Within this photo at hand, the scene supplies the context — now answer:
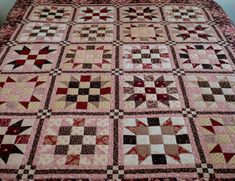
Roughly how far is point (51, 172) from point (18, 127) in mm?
329

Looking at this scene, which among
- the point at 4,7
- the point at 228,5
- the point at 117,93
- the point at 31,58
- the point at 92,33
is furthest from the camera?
the point at 228,5

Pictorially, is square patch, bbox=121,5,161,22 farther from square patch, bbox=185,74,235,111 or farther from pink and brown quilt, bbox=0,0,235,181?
square patch, bbox=185,74,235,111

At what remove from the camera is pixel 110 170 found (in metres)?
1.31

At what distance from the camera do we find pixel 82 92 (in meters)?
1.73

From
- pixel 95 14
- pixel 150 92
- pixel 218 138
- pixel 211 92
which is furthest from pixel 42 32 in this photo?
pixel 218 138

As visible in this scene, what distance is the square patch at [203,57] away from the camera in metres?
1.92

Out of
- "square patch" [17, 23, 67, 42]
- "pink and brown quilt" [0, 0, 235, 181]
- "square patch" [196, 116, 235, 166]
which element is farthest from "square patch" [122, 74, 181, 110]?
"square patch" [17, 23, 67, 42]

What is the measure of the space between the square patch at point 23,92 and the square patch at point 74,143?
0.56 feet

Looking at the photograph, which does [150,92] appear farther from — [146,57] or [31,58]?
Result: [31,58]

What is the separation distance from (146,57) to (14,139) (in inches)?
37.1

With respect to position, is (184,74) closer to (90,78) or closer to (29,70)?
(90,78)

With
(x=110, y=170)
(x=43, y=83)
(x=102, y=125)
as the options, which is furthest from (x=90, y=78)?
(x=110, y=170)

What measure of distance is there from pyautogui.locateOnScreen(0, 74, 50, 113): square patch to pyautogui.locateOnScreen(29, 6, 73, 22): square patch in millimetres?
727

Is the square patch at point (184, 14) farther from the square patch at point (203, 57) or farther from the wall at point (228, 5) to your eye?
the wall at point (228, 5)
